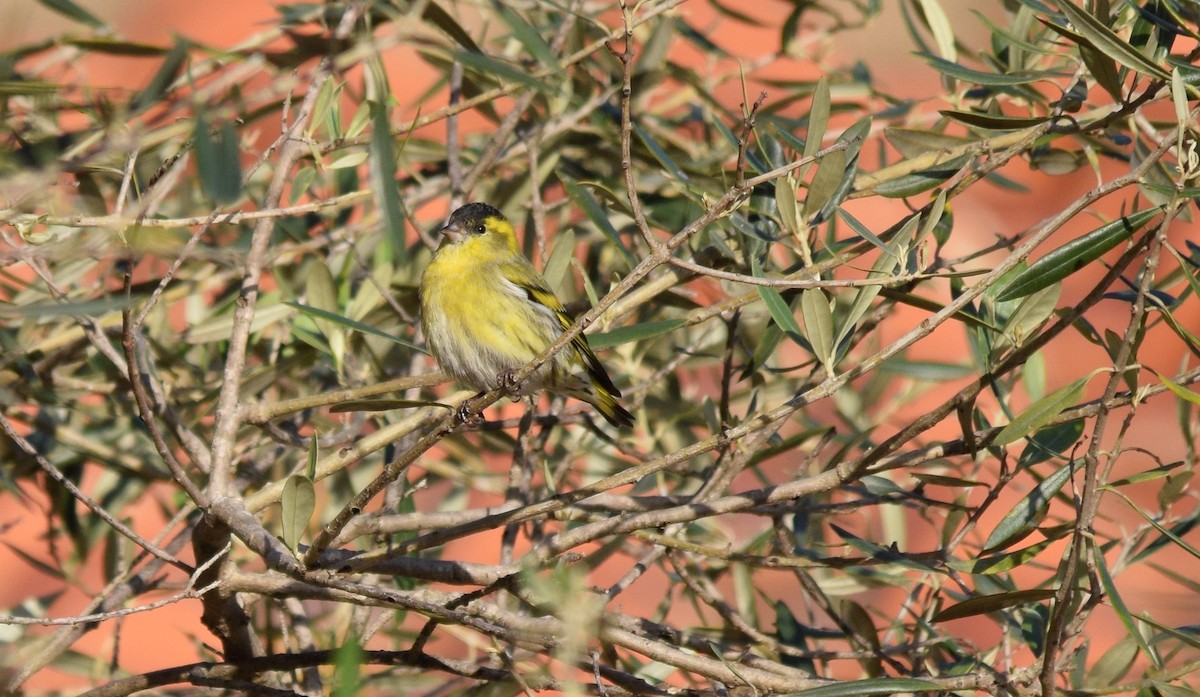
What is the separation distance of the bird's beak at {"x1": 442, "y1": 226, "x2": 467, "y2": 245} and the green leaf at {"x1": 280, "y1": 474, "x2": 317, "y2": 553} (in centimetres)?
157

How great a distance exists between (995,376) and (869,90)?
5.74 feet

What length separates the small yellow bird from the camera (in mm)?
3379

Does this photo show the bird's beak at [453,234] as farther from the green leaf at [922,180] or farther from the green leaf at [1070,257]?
the green leaf at [1070,257]

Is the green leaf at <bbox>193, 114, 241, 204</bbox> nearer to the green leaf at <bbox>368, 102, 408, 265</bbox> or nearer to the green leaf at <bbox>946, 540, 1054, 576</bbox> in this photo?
the green leaf at <bbox>368, 102, 408, 265</bbox>

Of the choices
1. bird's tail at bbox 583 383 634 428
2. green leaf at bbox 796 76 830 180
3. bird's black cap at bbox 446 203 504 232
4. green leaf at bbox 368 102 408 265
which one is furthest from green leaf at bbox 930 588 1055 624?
bird's black cap at bbox 446 203 504 232

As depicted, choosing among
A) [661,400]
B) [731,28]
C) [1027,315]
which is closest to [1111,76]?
[1027,315]

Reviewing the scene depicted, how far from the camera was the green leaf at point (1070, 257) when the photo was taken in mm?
2094

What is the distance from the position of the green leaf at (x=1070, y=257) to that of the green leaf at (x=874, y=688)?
0.71 meters

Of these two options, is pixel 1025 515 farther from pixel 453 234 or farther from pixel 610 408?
pixel 453 234

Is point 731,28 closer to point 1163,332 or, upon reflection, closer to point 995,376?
point 1163,332

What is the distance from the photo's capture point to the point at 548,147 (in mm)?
3553

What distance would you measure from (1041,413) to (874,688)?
57cm

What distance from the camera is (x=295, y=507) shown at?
6.79ft

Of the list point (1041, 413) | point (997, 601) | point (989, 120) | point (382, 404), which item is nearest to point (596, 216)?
point (382, 404)
